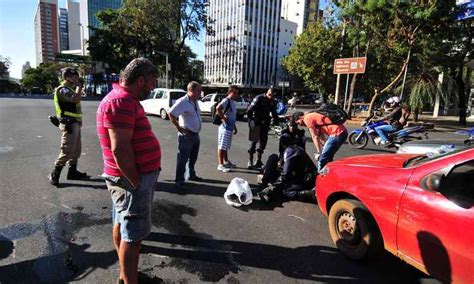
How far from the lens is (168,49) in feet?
98.9

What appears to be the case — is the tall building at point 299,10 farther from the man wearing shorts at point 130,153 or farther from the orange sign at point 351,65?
the man wearing shorts at point 130,153

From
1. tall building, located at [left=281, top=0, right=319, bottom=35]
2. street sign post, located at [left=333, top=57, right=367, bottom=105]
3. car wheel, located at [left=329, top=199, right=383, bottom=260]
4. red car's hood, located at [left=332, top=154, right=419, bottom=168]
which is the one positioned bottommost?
car wheel, located at [left=329, top=199, right=383, bottom=260]

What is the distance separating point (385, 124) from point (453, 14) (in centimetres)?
866

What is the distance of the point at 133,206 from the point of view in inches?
89.4

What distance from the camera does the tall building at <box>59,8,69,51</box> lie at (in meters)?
76.1

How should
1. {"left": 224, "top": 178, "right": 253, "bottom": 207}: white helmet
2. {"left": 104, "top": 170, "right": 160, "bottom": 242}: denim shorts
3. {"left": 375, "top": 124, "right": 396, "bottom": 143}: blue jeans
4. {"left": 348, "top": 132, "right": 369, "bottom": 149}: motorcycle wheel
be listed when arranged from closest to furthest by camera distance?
{"left": 104, "top": 170, "right": 160, "bottom": 242}: denim shorts, {"left": 224, "top": 178, "right": 253, "bottom": 207}: white helmet, {"left": 375, "top": 124, "right": 396, "bottom": 143}: blue jeans, {"left": 348, "top": 132, "right": 369, "bottom": 149}: motorcycle wheel

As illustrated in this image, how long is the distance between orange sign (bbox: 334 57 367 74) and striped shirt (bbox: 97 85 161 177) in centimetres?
1668

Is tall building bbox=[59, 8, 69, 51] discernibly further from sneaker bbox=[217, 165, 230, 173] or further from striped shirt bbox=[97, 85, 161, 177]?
striped shirt bbox=[97, 85, 161, 177]

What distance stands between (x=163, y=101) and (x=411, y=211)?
14661 mm

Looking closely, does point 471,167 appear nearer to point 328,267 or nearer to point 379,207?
point 379,207

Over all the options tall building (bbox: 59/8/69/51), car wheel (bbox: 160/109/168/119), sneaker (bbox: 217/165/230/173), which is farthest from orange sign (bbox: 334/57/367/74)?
tall building (bbox: 59/8/69/51)

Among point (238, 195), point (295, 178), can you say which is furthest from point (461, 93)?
point (238, 195)

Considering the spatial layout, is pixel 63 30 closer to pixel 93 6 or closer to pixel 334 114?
pixel 93 6

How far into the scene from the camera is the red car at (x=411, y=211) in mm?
2168
